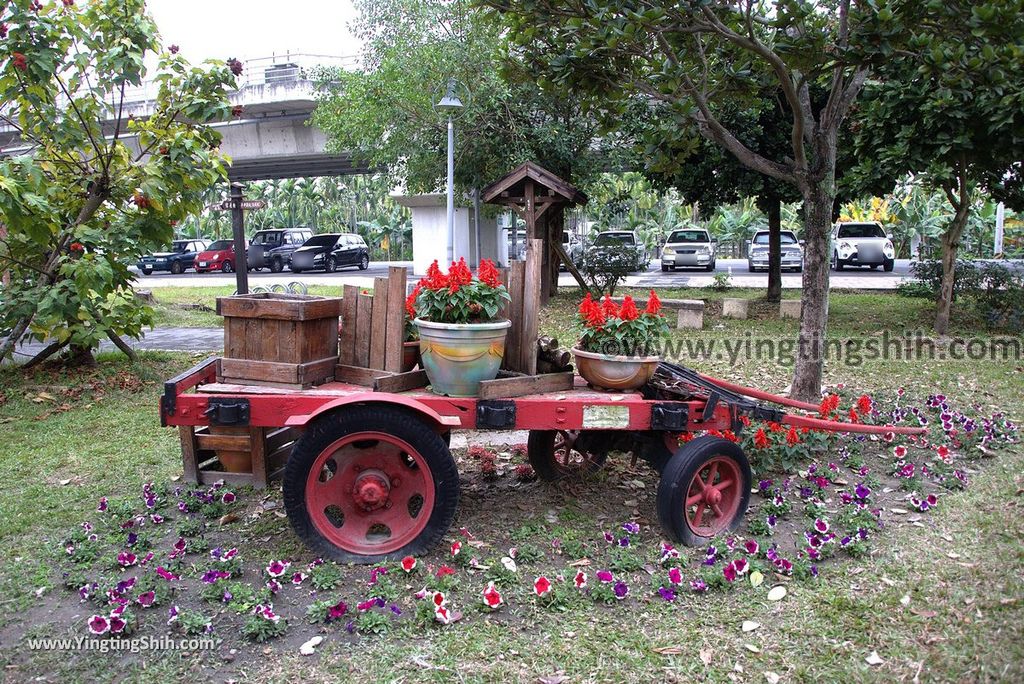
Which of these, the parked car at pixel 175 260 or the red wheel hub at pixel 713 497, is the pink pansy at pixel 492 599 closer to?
the red wheel hub at pixel 713 497

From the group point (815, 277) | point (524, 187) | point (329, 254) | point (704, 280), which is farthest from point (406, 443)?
point (329, 254)

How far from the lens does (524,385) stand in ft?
14.3

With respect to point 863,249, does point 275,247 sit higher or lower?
higher

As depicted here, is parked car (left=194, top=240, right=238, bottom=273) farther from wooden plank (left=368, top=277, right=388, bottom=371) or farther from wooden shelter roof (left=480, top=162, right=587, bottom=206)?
wooden plank (left=368, top=277, right=388, bottom=371)

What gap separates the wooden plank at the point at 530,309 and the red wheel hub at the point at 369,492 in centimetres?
88

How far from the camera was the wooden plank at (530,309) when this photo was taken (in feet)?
14.5

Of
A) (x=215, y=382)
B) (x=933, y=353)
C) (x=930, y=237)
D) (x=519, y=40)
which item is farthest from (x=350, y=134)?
(x=930, y=237)

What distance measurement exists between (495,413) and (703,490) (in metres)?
1.30

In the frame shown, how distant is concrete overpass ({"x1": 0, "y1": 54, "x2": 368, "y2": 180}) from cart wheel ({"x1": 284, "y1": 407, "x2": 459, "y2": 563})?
66.3ft

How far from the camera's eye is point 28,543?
4508mm

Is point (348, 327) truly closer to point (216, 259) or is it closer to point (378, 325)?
point (378, 325)

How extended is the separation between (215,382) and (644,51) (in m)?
4.71

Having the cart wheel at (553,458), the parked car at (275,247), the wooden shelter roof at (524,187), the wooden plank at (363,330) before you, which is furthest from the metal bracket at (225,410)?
the parked car at (275,247)

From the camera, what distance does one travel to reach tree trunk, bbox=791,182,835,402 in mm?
7086
